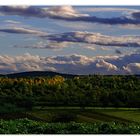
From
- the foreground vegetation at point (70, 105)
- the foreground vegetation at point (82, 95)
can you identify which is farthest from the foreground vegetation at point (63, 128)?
the foreground vegetation at point (82, 95)

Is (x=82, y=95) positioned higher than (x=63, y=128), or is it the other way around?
(x=82, y=95)

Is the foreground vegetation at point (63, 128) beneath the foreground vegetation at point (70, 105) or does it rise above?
beneath

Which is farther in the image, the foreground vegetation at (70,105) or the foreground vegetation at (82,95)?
the foreground vegetation at (82,95)

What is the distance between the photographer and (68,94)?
10562cm

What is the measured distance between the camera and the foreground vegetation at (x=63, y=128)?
105m

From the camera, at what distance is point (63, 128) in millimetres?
105438

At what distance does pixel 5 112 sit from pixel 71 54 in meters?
1.20

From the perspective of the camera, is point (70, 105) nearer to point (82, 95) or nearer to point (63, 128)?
point (82, 95)

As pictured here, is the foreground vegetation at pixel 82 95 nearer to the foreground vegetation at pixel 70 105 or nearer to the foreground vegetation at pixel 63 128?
the foreground vegetation at pixel 70 105

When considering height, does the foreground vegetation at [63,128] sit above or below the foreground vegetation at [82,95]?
below

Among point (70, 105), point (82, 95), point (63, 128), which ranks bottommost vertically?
point (63, 128)

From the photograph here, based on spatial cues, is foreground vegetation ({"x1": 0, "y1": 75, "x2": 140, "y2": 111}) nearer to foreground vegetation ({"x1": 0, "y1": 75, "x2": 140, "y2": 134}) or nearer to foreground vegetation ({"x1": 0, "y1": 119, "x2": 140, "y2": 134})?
foreground vegetation ({"x1": 0, "y1": 75, "x2": 140, "y2": 134})

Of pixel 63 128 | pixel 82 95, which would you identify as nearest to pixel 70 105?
pixel 82 95

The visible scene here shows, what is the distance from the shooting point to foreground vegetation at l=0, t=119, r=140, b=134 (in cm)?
10538
